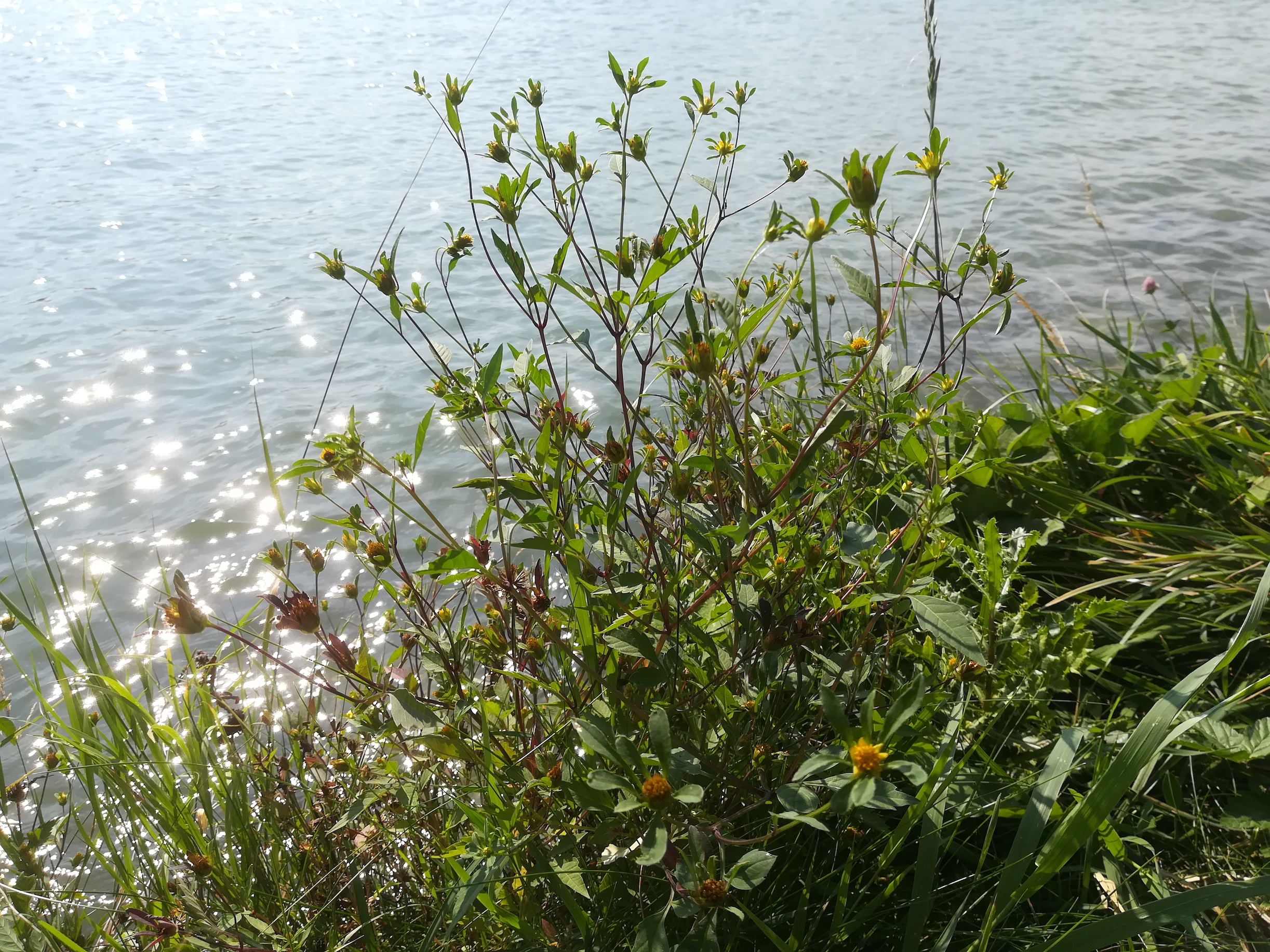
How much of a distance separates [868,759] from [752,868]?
20cm

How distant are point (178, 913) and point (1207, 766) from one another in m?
1.79

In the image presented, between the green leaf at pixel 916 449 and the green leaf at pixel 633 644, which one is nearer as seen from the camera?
the green leaf at pixel 633 644

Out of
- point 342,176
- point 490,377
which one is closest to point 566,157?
point 490,377

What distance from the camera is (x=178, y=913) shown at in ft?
4.82

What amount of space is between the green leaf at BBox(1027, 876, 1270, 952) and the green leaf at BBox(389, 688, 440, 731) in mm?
890

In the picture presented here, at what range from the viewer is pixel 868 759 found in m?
1.00

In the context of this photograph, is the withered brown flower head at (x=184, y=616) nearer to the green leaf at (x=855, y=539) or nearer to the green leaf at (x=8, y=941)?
the green leaf at (x=8, y=941)

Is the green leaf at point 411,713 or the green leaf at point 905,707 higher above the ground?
the green leaf at point 905,707

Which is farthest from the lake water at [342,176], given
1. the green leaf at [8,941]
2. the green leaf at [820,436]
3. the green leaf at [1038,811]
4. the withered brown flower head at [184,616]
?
the green leaf at [1038,811]

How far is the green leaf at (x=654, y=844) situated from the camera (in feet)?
3.25

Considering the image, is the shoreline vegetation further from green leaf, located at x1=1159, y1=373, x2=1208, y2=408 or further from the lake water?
the lake water

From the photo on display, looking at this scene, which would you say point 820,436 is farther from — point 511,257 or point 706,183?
point 706,183

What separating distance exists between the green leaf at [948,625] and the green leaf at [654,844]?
44cm

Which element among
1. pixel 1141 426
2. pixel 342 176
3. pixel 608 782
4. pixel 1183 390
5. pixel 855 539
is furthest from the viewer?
pixel 342 176
